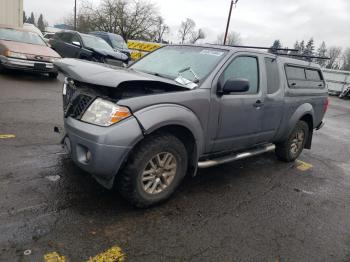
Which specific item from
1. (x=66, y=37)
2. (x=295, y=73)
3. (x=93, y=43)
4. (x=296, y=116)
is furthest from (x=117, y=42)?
(x=296, y=116)

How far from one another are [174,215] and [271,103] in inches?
89.0

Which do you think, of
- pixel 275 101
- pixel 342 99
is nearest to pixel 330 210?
pixel 275 101

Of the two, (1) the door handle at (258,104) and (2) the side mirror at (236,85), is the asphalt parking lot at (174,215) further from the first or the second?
(2) the side mirror at (236,85)

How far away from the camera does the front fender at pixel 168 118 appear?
9.96 ft

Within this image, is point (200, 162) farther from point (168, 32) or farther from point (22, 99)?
point (168, 32)

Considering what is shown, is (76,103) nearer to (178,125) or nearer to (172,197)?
(178,125)

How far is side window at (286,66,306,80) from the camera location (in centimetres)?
514

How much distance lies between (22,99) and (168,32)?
192 feet

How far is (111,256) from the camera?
2.60 m

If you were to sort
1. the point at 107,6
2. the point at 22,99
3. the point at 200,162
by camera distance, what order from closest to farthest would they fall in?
the point at 200,162 → the point at 22,99 → the point at 107,6

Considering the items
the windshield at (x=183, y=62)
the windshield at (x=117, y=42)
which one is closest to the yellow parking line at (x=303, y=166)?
the windshield at (x=183, y=62)

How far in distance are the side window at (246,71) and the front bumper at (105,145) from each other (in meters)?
1.53

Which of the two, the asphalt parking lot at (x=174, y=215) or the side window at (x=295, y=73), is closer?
the asphalt parking lot at (x=174, y=215)

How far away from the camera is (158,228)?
310 cm
